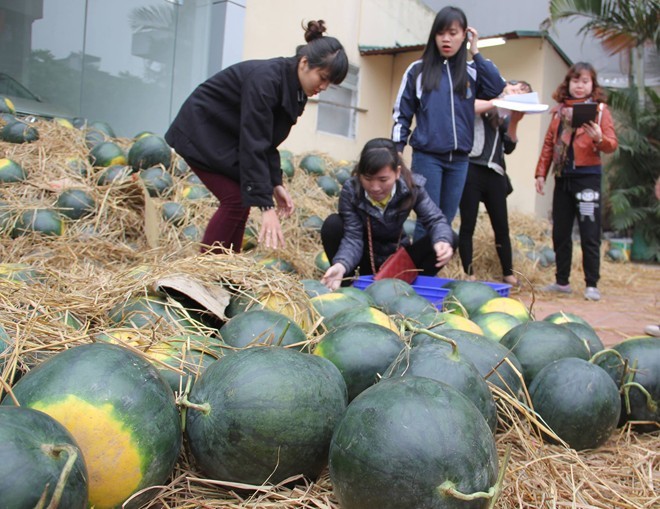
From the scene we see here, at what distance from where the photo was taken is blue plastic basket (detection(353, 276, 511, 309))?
156 inches

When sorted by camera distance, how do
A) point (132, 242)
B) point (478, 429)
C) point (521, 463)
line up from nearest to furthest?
point (478, 429) → point (521, 463) → point (132, 242)

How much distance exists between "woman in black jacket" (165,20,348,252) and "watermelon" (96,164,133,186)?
1.78m

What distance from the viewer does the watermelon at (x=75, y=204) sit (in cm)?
498

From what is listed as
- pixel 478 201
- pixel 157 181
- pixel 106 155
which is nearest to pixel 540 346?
pixel 478 201

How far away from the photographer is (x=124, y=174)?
5621mm

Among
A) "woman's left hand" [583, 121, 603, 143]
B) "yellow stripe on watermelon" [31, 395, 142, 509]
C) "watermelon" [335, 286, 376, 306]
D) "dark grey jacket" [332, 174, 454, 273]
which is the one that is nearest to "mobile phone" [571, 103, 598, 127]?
"woman's left hand" [583, 121, 603, 143]

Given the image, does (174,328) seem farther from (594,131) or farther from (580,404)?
(594,131)

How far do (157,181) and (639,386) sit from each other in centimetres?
484

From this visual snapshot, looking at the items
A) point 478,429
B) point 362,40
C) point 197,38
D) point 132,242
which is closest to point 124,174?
point 132,242

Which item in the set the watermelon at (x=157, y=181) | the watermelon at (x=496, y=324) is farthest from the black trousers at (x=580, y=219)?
the watermelon at (x=157, y=181)

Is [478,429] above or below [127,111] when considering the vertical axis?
below

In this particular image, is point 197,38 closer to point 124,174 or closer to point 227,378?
point 124,174

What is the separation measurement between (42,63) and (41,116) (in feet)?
5.38

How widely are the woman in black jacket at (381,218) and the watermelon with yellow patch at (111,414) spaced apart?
2.78 metres
